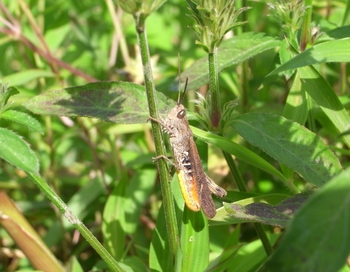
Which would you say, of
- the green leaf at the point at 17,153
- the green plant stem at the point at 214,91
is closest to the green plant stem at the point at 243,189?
the green plant stem at the point at 214,91

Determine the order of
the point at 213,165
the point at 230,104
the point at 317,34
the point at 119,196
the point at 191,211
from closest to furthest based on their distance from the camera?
the point at 191,211 < the point at 230,104 < the point at 317,34 < the point at 119,196 < the point at 213,165

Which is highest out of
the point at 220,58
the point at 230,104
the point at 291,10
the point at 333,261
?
the point at 291,10

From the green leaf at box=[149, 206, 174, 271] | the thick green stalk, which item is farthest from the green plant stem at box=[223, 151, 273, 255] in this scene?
the green leaf at box=[149, 206, 174, 271]

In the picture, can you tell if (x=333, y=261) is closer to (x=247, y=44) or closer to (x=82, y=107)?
(x=82, y=107)

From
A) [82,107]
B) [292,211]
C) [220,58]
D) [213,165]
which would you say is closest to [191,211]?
[292,211]

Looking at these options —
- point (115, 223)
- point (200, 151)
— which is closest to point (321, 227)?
point (200, 151)

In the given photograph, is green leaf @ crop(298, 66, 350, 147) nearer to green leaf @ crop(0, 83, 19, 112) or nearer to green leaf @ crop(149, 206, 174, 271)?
green leaf @ crop(149, 206, 174, 271)

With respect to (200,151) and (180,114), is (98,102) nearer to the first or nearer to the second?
(180,114)
